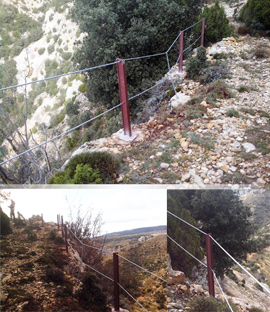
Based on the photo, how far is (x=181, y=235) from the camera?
1954mm

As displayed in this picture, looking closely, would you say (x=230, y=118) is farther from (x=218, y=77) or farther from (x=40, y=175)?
(x=40, y=175)

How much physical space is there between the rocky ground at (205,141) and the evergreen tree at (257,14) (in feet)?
7.97

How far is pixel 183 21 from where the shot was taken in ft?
18.1

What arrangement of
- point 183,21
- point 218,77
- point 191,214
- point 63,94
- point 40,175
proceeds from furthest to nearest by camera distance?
1. point 183,21
2. point 63,94
3. point 218,77
4. point 40,175
5. point 191,214

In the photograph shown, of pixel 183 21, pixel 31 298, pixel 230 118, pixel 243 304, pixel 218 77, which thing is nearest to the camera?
pixel 243 304

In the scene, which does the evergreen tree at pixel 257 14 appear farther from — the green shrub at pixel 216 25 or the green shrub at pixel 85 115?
the green shrub at pixel 85 115

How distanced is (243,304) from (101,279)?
110cm

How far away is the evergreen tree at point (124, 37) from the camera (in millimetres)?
4496

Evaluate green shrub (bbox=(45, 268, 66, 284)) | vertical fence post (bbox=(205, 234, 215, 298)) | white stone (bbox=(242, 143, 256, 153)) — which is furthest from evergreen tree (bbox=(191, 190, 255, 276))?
green shrub (bbox=(45, 268, 66, 284))

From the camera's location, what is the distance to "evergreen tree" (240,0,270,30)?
544cm

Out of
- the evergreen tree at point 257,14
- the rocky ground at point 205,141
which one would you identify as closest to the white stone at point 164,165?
the rocky ground at point 205,141

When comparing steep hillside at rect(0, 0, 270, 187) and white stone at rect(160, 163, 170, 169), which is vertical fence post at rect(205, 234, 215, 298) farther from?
white stone at rect(160, 163, 170, 169)

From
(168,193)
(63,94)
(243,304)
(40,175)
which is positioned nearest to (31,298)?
(40,175)

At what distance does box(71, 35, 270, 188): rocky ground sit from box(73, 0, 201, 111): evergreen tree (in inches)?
52.1
